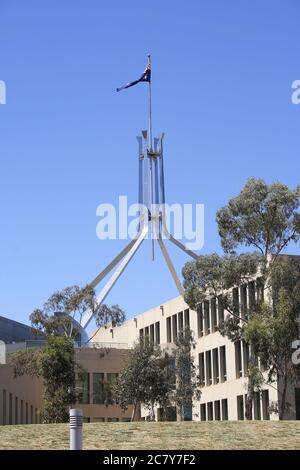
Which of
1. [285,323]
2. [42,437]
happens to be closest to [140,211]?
[285,323]

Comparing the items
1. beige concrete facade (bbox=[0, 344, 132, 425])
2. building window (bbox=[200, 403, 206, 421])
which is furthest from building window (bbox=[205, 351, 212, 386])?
beige concrete facade (bbox=[0, 344, 132, 425])

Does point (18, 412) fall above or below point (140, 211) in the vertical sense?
below

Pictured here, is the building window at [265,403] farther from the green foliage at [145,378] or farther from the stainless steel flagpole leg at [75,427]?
the stainless steel flagpole leg at [75,427]

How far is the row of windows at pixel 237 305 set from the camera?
4883cm

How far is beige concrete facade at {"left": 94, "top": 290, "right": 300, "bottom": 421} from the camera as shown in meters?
55.3

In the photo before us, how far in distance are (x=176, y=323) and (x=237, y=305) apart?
2123 centimetres

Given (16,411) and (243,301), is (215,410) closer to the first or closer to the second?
(243,301)

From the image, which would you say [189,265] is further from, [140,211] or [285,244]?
[140,211]

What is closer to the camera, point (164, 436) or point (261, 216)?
point (164, 436)

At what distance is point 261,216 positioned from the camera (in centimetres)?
4888

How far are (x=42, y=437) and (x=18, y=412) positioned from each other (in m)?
37.1

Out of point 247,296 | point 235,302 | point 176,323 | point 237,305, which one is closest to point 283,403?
point 237,305

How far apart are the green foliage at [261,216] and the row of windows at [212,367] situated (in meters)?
13.5
